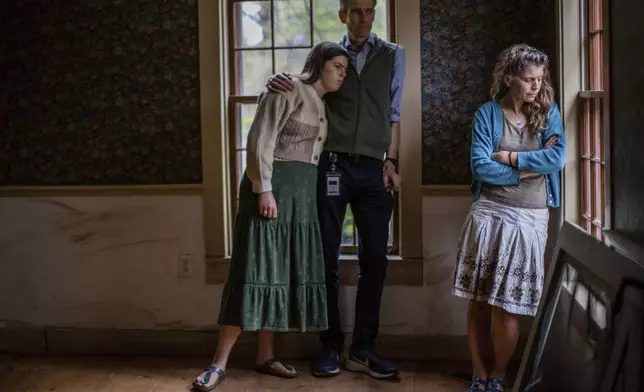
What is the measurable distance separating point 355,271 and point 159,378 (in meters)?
1.16

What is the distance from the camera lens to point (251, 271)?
4.04 meters

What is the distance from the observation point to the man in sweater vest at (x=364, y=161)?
4168 mm

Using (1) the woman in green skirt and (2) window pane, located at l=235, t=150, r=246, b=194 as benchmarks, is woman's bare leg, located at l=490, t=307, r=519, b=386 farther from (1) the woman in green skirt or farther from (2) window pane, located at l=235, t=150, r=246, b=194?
Result: (2) window pane, located at l=235, t=150, r=246, b=194

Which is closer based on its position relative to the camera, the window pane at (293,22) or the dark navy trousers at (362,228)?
the dark navy trousers at (362,228)

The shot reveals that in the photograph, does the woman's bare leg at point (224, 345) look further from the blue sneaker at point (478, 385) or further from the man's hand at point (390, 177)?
the blue sneaker at point (478, 385)

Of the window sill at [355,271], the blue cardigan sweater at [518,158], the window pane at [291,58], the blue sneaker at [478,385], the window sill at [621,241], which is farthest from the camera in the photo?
the window pane at [291,58]

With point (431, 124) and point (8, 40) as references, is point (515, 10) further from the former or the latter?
point (8, 40)

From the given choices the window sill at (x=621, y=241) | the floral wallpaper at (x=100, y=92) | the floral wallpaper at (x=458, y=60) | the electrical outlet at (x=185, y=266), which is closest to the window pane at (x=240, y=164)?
the floral wallpaper at (x=100, y=92)

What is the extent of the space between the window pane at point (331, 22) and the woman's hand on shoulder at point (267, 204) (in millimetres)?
1073

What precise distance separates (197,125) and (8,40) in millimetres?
1172

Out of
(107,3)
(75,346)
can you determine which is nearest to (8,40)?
(107,3)

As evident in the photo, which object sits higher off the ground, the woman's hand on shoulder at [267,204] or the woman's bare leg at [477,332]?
the woman's hand on shoulder at [267,204]

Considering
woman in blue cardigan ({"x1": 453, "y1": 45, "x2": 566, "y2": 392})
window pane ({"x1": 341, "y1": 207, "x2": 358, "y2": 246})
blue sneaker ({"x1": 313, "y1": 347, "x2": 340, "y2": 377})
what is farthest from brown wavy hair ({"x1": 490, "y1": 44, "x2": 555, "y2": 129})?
blue sneaker ({"x1": 313, "y1": 347, "x2": 340, "y2": 377})

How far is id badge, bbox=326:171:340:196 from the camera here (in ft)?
13.7
